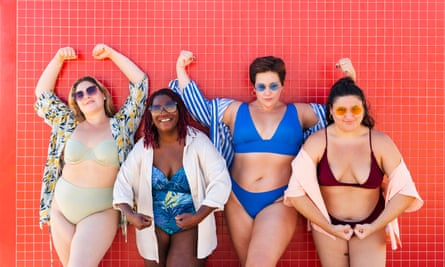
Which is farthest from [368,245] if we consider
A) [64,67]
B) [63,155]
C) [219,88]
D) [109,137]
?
[64,67]

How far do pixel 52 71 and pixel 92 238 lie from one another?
1.63 meters

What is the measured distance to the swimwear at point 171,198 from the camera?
3.74m

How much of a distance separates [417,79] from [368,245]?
73.0 inches

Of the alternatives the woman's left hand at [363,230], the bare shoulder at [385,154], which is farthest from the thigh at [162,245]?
the bare shoulder at [385,154]

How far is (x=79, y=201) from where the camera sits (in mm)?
4035

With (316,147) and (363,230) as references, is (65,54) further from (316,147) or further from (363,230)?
(363,230)

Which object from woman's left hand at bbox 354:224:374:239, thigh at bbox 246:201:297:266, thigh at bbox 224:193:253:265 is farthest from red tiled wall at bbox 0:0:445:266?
woman's left hand at bbox 354:224:374:239

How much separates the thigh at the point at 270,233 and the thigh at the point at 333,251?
266mm

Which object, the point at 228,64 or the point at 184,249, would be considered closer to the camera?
the point at 184,249

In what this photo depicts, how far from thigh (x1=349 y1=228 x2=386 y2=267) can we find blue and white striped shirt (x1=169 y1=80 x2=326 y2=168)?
40.4 inches

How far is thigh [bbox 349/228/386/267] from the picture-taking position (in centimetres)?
366

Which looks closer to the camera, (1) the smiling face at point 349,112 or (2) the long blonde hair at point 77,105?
(1) the smiling face at point 349,112

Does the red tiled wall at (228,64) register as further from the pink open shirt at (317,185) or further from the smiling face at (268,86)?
the pink open shirt at (317,185)


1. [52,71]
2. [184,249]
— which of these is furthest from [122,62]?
[184,249]
